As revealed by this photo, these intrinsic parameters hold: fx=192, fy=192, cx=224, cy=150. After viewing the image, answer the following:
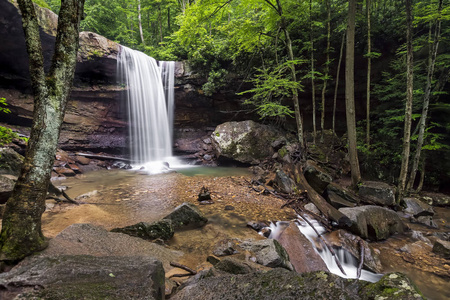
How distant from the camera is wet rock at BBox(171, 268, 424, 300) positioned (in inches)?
50.3

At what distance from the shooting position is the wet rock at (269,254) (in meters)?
2.88

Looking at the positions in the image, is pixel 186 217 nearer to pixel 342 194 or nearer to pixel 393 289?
pixel 393 289

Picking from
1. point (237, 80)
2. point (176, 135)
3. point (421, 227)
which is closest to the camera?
point (421, 227)

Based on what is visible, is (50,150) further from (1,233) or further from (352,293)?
(352,293)

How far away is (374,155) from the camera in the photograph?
991 cm

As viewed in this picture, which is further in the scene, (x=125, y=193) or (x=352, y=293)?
(x=125, y=193)

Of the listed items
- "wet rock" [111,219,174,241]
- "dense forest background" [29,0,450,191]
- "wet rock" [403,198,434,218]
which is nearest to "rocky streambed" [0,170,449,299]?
"wet rock" [111,219,174,241]

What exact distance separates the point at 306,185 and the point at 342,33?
9777mm

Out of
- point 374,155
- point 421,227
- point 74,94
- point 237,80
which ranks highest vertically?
point 237,80

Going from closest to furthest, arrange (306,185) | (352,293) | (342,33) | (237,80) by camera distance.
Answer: (352,293) < (306,185) < (342,33) < (237,80)

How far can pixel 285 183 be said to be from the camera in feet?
23.0

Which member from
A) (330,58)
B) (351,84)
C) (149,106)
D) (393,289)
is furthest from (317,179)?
(149,106)

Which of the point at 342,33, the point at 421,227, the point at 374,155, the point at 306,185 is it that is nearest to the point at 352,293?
the point at 306,185

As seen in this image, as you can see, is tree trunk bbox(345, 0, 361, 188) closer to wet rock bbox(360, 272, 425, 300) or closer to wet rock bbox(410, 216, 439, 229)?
wet rock bbox(410, 216, 439, 229)
